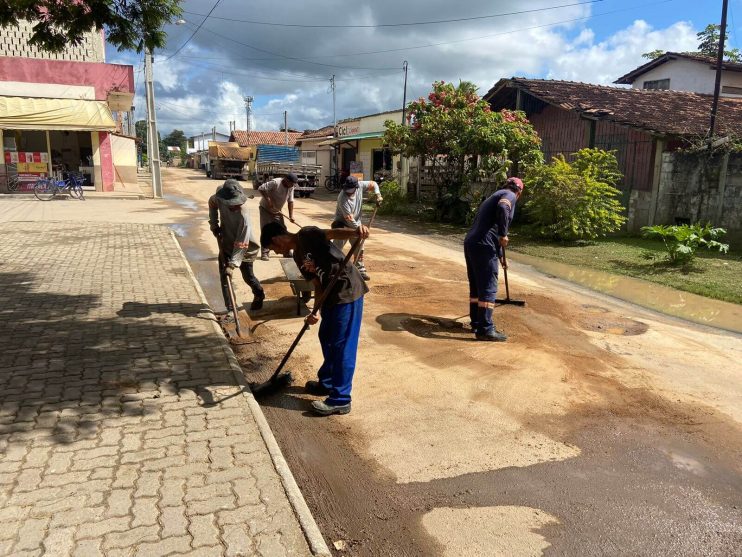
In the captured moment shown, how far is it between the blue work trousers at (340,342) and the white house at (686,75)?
77.0ft

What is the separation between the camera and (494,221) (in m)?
5.87

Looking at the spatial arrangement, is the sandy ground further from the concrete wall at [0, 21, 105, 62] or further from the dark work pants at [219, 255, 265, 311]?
the concrete wall at [0, 21, 105, 62]

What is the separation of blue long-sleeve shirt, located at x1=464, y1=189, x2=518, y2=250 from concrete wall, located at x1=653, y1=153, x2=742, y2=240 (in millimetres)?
8247

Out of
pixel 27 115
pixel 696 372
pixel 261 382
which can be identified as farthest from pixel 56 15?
pixel 27 115

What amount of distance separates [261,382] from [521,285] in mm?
5124

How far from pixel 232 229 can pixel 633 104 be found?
46.1 ft

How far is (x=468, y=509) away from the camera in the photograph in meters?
3.02

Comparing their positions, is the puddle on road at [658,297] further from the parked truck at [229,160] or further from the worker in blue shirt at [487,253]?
the parked truck at [229,160]

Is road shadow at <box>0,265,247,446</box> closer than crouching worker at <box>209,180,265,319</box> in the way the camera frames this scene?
Yes

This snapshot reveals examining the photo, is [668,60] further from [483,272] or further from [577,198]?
[483,272]

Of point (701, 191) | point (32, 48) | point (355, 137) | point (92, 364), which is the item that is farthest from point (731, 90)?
point (32, 48)

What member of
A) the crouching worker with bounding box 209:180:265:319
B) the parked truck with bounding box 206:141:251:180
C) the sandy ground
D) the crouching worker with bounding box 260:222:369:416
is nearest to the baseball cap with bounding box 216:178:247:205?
the crouching worker with bounding box 209:180:265:319

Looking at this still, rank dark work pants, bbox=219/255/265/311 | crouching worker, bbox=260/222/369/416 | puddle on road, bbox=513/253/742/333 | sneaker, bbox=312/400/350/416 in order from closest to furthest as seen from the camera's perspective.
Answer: crouching worker, bbox=260/222/369/416
sneaker, bbox=312/400/350/416
dark work pants, bbox=219/255/265/311
puddle on road, bbox=513/253/742/333

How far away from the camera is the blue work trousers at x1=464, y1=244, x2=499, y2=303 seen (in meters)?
5.80
